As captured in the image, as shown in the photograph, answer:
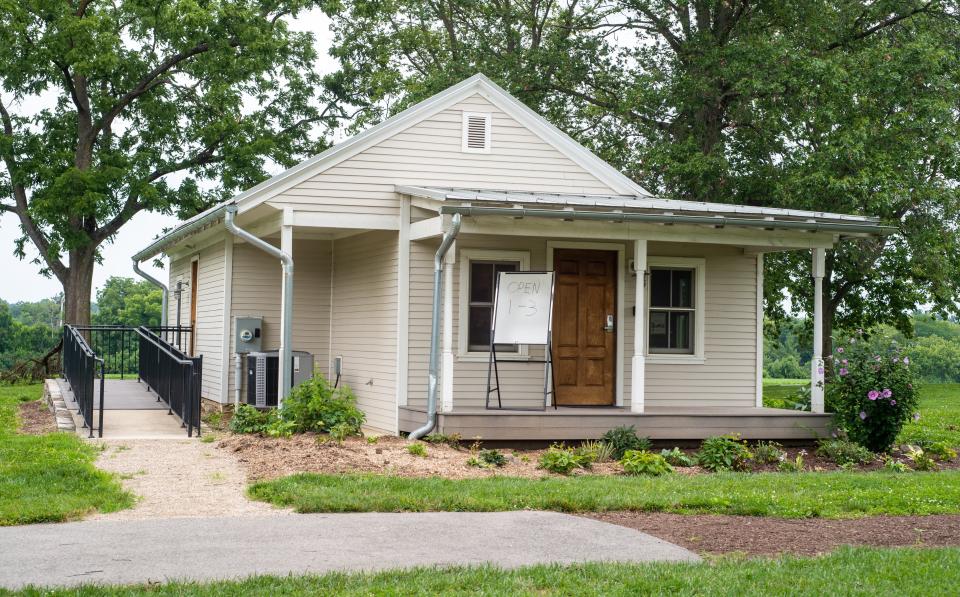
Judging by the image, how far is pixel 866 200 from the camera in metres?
21.0

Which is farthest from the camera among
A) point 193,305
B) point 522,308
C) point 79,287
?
point 79,287

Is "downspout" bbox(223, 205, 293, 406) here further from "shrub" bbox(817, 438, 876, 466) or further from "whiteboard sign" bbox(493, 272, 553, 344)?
"shrub" bbox(817, 438, 876, 466)

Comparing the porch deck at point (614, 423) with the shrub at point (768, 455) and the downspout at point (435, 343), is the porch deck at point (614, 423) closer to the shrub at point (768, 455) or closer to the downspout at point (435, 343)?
the downspout at point (435, 343)

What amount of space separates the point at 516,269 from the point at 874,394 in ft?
14.9

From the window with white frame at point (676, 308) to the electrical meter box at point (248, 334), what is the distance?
5671 millimetres

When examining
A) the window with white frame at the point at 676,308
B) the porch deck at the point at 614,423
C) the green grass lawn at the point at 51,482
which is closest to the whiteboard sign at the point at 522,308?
the porch deck at the point at 614,423

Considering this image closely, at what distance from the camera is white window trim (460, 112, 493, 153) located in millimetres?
14141

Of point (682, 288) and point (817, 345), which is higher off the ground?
point (682, 288)

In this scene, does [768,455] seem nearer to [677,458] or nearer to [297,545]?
[677,458]

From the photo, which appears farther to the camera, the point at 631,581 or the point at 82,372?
the point at 82,372

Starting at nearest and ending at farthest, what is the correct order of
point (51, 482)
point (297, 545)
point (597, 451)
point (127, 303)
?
point (297, 545), point (51, 482), point (597, 451), point (127, 303)

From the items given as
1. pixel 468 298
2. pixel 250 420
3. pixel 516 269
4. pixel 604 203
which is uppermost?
pixel 604 203

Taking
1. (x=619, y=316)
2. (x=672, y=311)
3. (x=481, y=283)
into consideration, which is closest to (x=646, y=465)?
(x=619, y=316)

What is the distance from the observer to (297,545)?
6.79 metres
